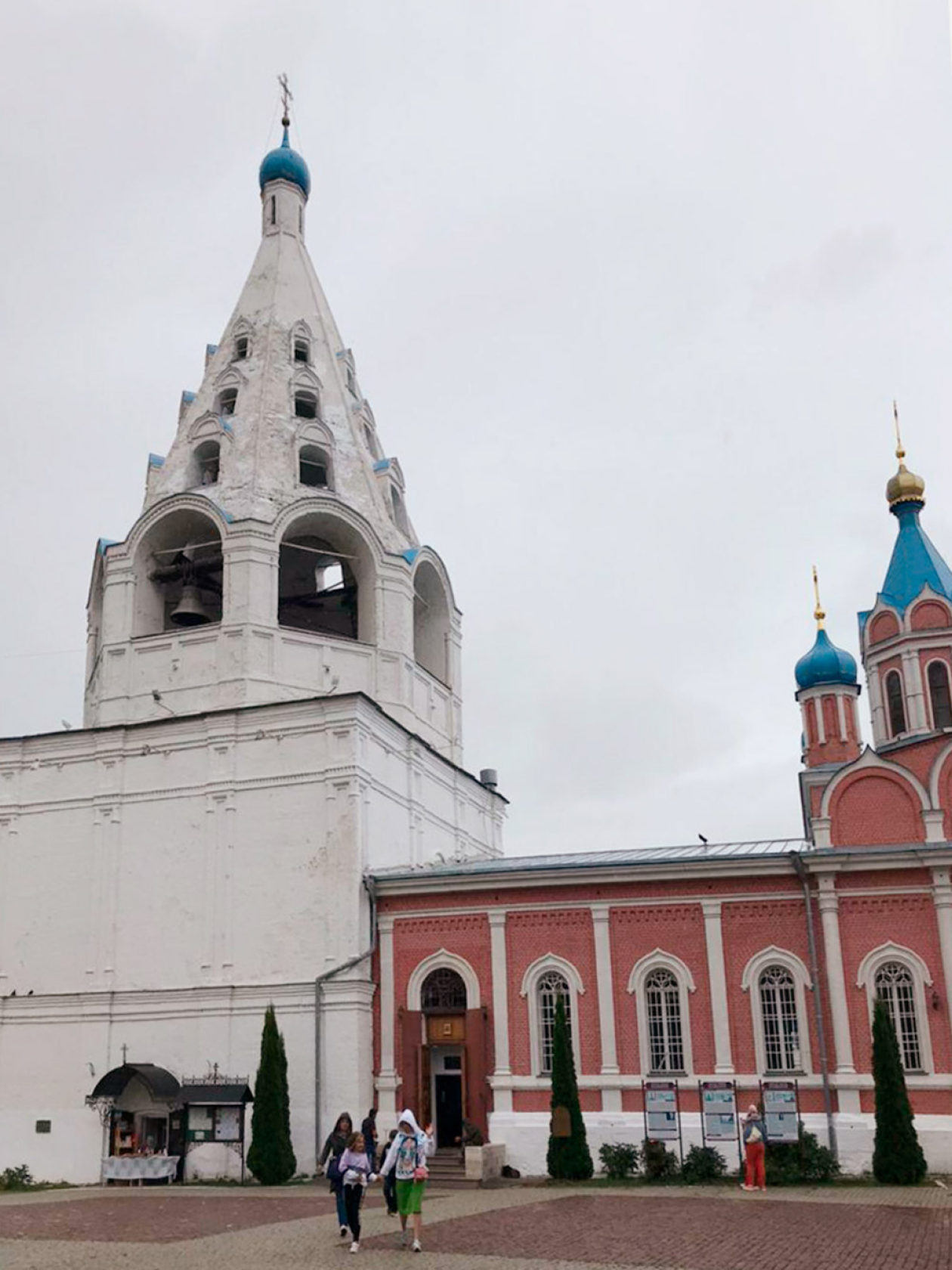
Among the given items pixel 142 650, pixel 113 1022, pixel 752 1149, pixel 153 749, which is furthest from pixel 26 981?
pixel 752 1149

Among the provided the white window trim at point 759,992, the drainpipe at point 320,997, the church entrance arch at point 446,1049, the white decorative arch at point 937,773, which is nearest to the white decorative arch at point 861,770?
the white decorative arch at point 937,773

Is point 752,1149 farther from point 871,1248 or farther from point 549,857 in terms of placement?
point 549,857

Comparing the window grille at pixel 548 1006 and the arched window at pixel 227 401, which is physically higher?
the arched window at pixel 227 401

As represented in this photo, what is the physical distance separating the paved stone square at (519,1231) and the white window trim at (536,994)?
12.4 ft

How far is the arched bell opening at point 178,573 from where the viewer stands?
30.9 meters

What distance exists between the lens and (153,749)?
29.0 metres

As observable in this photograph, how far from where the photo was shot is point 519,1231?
16359 millimetres

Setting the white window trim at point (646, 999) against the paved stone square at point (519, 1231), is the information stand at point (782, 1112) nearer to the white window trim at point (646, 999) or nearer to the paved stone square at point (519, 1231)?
the white window trim at point (646, 999)

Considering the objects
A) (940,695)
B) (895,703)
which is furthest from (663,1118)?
(940,695)

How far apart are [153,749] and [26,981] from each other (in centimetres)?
558

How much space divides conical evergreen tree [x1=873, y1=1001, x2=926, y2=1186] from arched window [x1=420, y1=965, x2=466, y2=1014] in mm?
8292

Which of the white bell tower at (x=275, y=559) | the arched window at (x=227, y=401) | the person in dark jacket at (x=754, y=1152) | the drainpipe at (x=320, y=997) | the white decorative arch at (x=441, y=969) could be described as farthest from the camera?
the arched window at (x=227, y=401)

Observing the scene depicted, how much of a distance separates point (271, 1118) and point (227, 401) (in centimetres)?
1775

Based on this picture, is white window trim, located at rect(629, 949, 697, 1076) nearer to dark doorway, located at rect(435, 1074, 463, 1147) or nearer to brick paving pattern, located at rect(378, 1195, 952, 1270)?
dark doorway, located at rect(435, 1074, 463, 1147)
